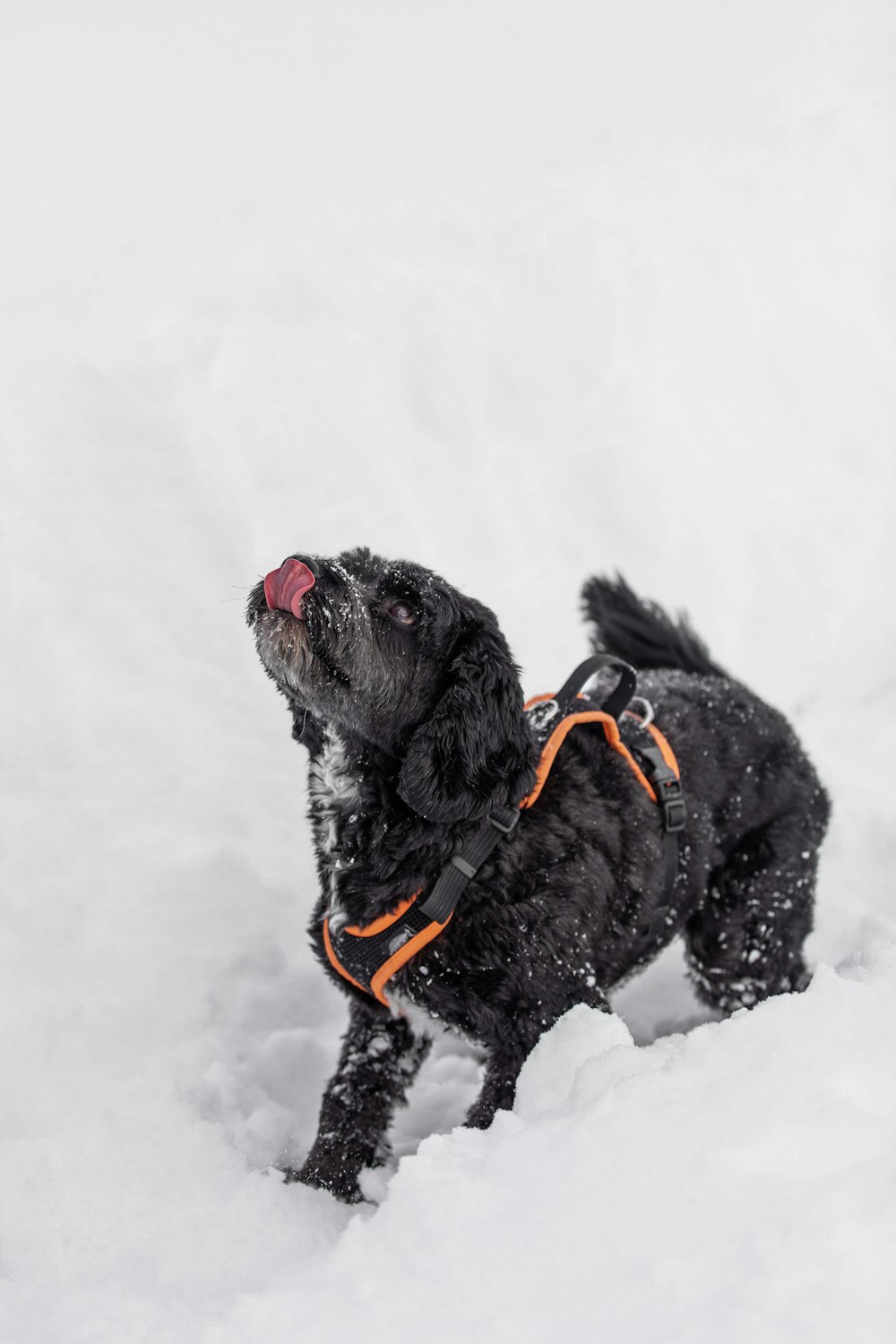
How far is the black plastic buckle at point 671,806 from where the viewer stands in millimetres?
3164

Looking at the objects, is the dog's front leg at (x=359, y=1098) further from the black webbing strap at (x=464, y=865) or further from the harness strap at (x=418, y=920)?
the black webbing strap at (x=464, y=865)

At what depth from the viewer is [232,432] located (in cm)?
526

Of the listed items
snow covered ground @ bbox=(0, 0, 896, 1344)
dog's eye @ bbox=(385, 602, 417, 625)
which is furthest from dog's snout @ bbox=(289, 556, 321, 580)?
snow covered ground @ bbox=(0, 0, 896, 1344)

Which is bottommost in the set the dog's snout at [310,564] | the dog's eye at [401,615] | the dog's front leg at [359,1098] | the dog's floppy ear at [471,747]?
the dog's front leg at [359,1098]

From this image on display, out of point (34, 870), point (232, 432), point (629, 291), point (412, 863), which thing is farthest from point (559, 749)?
point (629, 291)

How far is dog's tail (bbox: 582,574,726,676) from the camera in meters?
4.19

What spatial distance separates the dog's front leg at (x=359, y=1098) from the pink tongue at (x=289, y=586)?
1346 mm

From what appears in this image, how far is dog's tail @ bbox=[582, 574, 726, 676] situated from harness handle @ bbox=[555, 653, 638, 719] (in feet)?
2.88

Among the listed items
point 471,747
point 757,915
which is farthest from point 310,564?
point 757,915

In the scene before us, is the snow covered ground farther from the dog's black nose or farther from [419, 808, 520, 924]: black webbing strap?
the dog's black nose

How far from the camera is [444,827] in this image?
9.01ft

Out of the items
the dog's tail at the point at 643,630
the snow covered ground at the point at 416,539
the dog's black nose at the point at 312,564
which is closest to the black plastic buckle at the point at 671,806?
the snow covered ground at the point at 416,539

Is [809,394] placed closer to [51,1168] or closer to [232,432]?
[232,432]

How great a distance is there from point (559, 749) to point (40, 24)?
5480 millimetres
